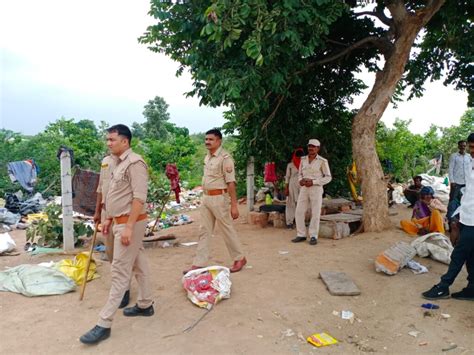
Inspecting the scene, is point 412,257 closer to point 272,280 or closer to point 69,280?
point 272,280

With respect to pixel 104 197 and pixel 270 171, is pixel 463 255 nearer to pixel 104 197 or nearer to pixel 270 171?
pixel 104 197

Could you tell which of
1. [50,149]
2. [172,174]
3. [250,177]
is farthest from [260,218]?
[50,149]

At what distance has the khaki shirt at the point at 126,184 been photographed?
3471 millimetres

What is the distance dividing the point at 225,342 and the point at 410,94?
822cm

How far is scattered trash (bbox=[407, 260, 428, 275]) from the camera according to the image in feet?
16.5

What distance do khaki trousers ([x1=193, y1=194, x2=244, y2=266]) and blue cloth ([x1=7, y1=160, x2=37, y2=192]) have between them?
27.9 feet

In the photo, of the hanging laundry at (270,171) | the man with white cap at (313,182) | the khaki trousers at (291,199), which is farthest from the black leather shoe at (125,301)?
the hanging laundry at (270,171)

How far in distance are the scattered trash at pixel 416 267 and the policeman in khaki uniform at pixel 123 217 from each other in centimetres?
349

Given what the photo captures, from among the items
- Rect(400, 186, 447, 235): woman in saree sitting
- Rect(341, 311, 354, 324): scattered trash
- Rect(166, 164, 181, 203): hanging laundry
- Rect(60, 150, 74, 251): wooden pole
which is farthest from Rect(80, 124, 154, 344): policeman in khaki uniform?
Rect(400, 186, 447, 235): woman in saree sitting

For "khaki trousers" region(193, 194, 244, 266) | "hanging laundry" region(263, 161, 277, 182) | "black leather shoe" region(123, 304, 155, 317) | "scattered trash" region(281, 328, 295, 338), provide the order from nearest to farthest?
1. "scattered trash" region(281, 328, 295, 338)
2. "black leather shoe" region(123, 304, 155, 317)
3. "khaki trousers" region(193, 194, 244, 266)
4. "hanging laundry" region(263, 161, 277, 182)

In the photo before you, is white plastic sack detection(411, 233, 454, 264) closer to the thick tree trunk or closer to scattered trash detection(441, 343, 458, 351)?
the thick tree trunk

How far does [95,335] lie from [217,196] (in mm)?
2174

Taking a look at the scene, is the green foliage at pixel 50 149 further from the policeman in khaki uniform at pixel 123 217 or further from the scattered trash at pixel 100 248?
the policeman in khaki uniform at pixel 123 217

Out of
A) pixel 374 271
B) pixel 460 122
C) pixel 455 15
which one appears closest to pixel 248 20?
pixel 374 271
